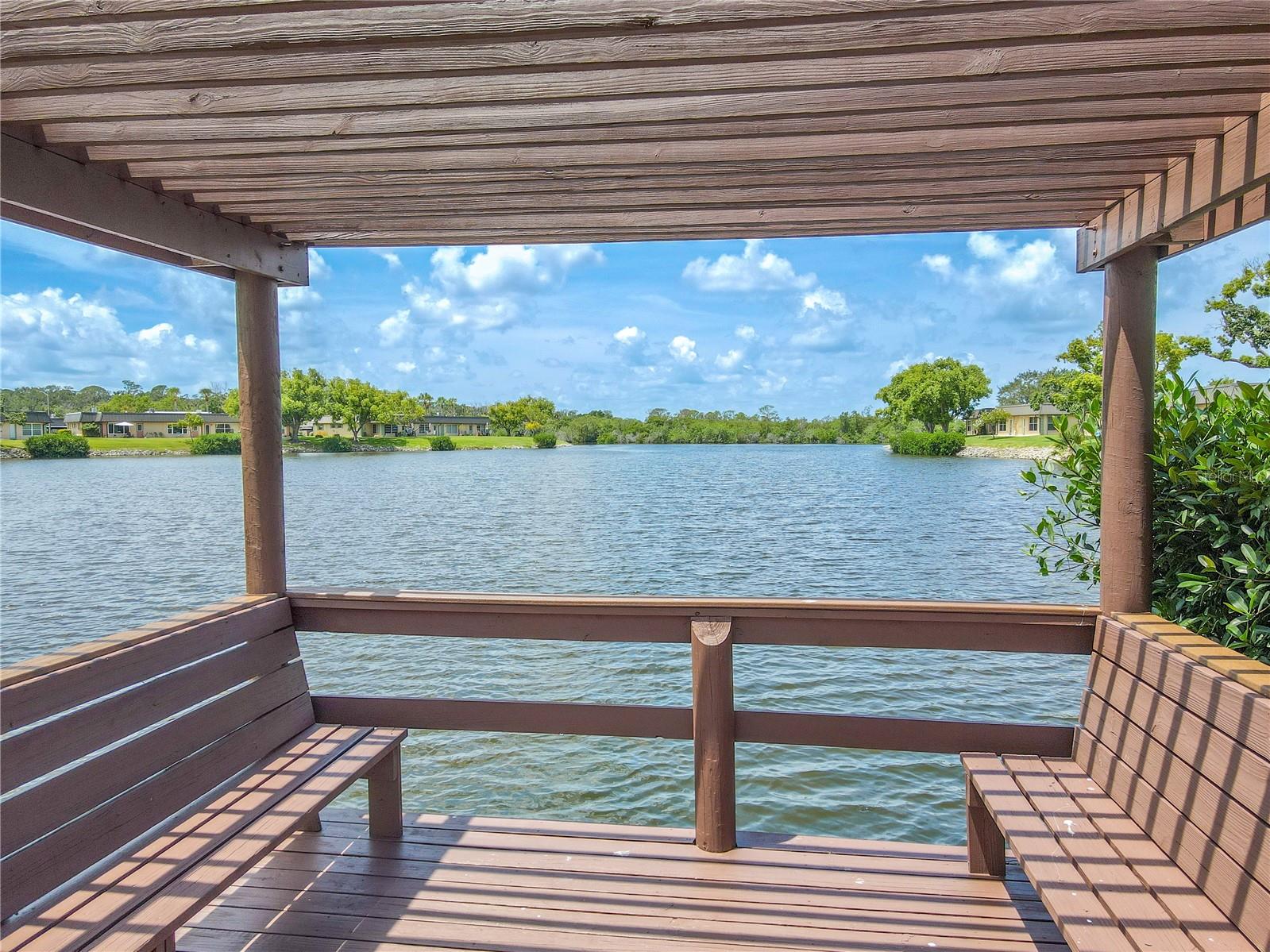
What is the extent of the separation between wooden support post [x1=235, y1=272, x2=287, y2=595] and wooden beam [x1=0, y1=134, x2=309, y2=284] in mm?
120

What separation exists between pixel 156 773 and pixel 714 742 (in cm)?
166

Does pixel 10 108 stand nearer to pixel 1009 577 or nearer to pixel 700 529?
pixel 1009 577

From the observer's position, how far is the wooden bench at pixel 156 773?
5.80 ft

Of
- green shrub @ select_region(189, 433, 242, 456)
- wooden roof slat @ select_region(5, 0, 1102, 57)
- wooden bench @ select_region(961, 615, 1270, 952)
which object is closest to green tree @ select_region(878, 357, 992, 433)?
green shrub @ select_region(189, 433, 242, 456)

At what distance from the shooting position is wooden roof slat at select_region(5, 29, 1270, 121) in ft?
5.31

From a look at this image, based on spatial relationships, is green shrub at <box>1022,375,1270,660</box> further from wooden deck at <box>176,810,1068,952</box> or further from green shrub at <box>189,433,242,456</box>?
green shrub at <box>189,433,242,456</box>

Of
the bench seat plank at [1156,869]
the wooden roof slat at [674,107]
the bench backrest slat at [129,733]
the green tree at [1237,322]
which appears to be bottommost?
the bench seat plank at [1156,869]

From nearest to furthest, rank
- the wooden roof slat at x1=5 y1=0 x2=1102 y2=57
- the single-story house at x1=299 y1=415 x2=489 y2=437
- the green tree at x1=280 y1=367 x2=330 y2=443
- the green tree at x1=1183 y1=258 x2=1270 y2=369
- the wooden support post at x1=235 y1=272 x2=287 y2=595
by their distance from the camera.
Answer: the wooden roof slat at x1=5 y1=0 x2=1102 y2=57 → the wooden support post at x1=235 y1=272 x2=287 y2=595 → the green tree at x1=1183 y1=258 x2=1270 y2=369 → the green tree at x1=280 y1=367 x2=330 y2=443 → the single-story house at x1=299 y1=415 x2=489 y2=437

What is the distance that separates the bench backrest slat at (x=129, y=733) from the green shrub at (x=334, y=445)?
67962 millimetres

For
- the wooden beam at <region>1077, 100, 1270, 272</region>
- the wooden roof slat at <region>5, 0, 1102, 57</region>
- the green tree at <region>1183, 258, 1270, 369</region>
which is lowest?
the wooden beam at <region>1077, 100, 1270, 272</region>

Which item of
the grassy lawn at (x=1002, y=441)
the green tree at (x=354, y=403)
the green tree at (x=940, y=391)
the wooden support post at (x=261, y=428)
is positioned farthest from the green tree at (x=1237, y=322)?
the green tree at (x=354, y=403)

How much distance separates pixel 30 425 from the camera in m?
55.5

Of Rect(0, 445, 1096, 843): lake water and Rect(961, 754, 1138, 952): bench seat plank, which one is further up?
Rect(961, 754, 1138, 952): bench seat plank

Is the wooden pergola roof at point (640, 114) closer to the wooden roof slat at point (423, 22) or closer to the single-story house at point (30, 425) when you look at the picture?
→ the wooden roof slat at point (423, 22)
